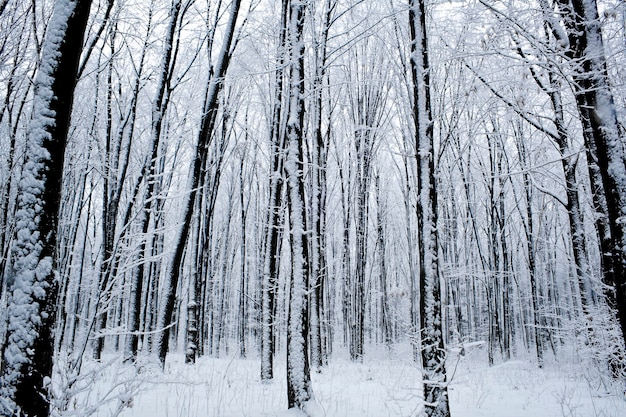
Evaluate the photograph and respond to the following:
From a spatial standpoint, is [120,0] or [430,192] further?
[120,0]

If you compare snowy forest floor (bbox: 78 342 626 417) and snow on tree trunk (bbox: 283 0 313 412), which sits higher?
snow on tree trunk (bbox: 283 0 313 412)

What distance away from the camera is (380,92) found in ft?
42.6

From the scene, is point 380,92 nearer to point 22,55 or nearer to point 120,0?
point 120,0

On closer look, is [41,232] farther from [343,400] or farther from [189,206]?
[343,400]

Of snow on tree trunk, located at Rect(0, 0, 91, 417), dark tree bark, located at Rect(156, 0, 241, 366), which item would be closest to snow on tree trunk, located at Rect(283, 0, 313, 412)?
dark tree bark, located at Rect(156, 0, 241, 366)

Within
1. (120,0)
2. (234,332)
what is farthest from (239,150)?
(234,332)

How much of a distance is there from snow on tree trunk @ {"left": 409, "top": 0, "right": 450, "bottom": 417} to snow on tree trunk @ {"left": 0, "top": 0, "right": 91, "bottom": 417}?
3.60 m

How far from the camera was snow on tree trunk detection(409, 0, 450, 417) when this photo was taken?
161 inches

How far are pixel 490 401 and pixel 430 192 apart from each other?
452 centimetres

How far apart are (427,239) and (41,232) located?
12.8ft

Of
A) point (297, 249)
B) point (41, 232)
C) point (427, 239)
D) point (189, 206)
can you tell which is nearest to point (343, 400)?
point (297, 249)

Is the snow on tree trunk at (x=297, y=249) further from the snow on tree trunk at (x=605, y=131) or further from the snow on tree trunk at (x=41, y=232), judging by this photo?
the snow on tree trunk at (x=605, y=131)

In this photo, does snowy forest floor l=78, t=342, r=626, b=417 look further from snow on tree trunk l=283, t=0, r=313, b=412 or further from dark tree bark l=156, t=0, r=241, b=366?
dark tree bark l=156, t=0, r=241, b=366

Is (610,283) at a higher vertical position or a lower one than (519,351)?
higher
